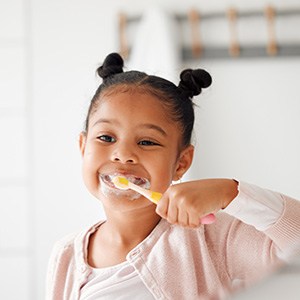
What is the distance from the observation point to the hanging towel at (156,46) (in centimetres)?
118

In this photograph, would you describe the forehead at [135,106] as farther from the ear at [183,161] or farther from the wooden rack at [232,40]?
the wooden rack at [232,40]

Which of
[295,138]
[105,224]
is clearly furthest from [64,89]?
[105,224]

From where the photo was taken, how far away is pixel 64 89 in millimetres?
1278

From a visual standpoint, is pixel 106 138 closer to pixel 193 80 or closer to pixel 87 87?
pixel 193 80

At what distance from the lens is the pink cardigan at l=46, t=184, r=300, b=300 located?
50 cm

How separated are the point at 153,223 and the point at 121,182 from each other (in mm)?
97

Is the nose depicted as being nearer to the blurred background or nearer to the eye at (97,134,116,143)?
the eye at (97,134,116,143)

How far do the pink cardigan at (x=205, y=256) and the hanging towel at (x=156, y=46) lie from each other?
25.2 inches

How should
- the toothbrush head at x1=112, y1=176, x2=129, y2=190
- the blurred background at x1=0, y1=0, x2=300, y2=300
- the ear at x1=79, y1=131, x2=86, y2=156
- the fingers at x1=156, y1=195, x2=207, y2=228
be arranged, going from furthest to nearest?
the blurred background at x1=0, y1=0, x2=300, y2=300 → the ear at x1=79, y1=131, x2=86, y2=156 → the toothbrush head at x1=112, y1=176, x2=129, y2=190 → the fingers at x1=156, y1=195, x2=207, y2=228

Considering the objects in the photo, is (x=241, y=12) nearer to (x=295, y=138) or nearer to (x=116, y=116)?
(x=295, y=138)

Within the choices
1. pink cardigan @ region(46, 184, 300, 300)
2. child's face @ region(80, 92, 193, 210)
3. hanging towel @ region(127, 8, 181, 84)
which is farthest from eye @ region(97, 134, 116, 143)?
hanging towel @ region(127, 8, 181, 84)

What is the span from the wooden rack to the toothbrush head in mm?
741

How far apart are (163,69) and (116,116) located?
0.63m

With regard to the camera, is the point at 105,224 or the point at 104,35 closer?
the point at 105,224
